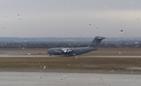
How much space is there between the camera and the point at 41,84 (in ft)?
64.9

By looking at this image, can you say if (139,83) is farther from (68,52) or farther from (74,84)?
(68,52)

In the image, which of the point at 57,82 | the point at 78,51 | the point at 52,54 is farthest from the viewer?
the point at 78,51

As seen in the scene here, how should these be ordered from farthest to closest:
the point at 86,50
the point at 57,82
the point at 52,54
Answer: the point at 86,50 → the point at 52,54 → the point at 57,82

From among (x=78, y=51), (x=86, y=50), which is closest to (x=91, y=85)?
(x=78, y=51)

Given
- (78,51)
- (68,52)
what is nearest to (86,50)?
(78,51)

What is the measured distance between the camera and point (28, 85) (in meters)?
19.3

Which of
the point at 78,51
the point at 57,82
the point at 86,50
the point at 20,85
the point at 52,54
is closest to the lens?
the point at 20,85

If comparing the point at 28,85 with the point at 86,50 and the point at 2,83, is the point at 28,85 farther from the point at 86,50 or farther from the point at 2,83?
the point at 86,50

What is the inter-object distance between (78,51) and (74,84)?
45452mm

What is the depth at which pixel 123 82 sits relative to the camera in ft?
68.0

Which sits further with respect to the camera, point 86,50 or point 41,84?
point 86,50

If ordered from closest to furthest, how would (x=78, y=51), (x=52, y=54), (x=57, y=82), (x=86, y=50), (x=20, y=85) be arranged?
(x=20, y=85), (x=57, y=82), (x=52, y=54), (x=78, y=51), (x=86, y=50)

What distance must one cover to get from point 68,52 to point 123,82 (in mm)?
39764

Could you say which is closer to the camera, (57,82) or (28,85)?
(28,85)
